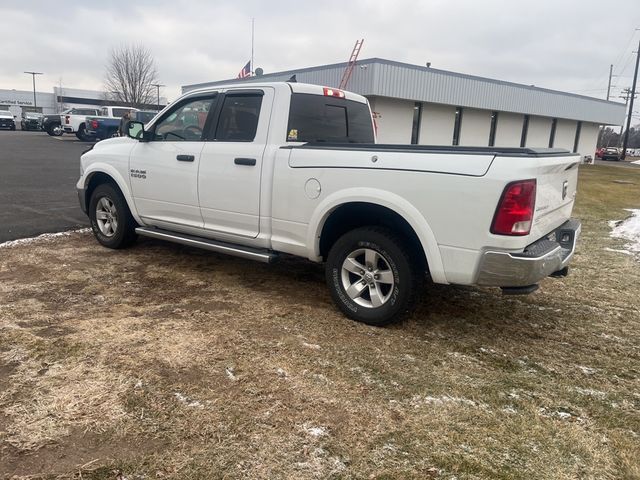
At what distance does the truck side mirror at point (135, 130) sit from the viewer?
222 inches

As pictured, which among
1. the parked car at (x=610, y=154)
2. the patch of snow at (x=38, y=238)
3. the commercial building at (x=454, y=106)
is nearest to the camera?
the patch of snow at (x=38, y=238)

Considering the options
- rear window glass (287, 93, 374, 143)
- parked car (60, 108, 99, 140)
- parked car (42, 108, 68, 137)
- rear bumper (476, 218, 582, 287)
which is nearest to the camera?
rear bumper (476, 218, 582, 287)

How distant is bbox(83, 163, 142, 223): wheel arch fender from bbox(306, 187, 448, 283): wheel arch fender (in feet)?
8.74

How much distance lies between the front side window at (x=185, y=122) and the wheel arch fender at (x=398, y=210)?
1.77 m

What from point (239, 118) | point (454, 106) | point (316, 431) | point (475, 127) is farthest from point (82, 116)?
point (316, 431)

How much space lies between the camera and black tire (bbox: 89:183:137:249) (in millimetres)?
6047

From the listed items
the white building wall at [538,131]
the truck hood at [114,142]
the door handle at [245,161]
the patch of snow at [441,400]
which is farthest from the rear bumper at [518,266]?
the white building wall at [538,131]

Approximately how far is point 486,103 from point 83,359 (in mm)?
26293

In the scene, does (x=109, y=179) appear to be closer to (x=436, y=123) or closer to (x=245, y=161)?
(x=245, y=161)

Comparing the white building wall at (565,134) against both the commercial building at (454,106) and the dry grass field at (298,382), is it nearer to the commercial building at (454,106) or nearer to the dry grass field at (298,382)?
the commercial building at (454,106)

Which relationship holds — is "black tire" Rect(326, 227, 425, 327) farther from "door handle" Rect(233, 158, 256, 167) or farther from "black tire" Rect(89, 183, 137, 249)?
"black tire" Rect(89, 183, 137, 249)

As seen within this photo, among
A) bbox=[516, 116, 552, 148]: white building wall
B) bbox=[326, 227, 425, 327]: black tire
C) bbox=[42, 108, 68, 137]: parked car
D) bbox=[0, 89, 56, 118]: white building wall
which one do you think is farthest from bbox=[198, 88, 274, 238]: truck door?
bbox=[0, 89, 56, 118]: white building wall

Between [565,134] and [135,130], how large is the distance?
34.8m

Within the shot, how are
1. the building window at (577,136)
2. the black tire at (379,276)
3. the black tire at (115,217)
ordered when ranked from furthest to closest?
the building window at (577,136)
the black tire at (115,217)
the black tire at (379,276)
